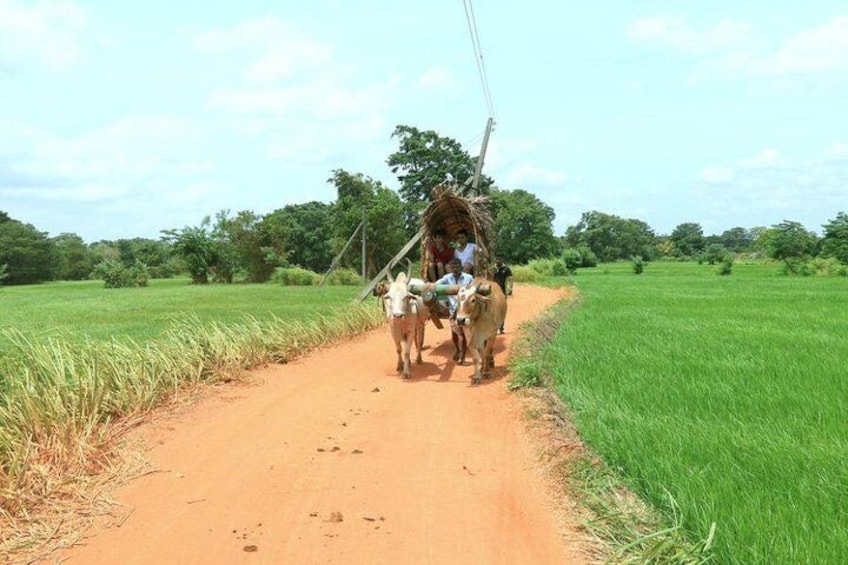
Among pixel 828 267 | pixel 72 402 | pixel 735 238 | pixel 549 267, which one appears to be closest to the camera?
pixel 72 402

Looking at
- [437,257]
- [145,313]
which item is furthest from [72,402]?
[145,313]

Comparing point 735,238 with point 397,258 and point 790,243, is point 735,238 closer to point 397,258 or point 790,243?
point 790,243

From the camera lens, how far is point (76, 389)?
596 cm

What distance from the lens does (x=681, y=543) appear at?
10.6 ft

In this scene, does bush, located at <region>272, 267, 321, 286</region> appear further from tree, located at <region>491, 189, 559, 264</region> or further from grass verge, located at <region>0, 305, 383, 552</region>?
Result: grass verge, located at <region>0, 305, 383, 552</region>

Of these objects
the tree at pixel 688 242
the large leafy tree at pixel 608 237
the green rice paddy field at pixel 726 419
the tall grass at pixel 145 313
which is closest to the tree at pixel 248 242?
the tall grass at pixel 145 313

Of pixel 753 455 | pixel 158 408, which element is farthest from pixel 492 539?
pixel 158 408

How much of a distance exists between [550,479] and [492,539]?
1109mm

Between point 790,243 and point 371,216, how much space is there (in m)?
29.5

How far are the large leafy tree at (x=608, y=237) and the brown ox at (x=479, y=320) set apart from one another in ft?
230

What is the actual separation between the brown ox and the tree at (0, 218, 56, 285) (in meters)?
51.5

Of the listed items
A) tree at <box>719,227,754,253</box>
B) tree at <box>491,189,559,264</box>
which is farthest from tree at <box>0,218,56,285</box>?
tree at <box>719,227,754,253</box>

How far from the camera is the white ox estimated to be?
8727 mm

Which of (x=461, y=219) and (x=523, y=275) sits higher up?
(x=461, y=219)
